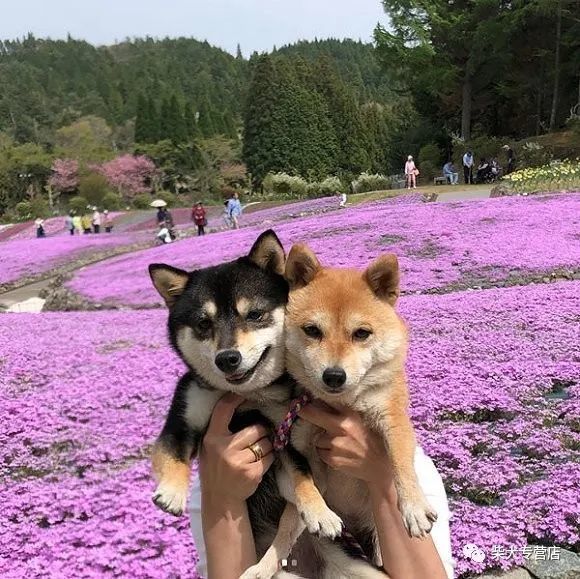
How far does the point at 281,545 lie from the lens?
2045 millimetres

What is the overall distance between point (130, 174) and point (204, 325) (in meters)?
59.6

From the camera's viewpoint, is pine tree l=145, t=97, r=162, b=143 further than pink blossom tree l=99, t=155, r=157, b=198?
Yes

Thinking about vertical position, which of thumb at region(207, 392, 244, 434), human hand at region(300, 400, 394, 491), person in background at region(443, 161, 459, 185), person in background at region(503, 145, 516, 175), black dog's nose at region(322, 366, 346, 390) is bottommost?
person in background at region(443, 161, 459, 185)

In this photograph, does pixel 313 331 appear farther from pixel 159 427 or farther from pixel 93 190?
pixel 93 190

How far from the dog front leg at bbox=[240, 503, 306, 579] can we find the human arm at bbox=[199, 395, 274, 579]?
0.07 m

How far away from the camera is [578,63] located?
115 ft

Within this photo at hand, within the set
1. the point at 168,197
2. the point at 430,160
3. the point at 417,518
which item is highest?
the point at 417,518

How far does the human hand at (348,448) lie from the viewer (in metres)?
2.02

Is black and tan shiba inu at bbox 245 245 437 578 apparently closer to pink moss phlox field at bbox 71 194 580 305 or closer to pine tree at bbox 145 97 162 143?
pink moss phlox field at bbox 71 194 580 305

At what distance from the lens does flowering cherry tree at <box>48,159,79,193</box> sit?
58188 mm

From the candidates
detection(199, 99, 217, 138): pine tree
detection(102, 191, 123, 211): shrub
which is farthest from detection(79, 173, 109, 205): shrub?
detection(199, 99, 217, 138): pine tree

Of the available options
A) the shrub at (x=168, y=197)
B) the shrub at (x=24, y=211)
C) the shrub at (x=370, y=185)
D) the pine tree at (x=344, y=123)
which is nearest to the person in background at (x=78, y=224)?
the shrub at (x=370, y=185)

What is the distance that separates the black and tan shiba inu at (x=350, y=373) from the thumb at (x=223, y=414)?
209 millimetres

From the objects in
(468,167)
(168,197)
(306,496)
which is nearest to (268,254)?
(306,496)
